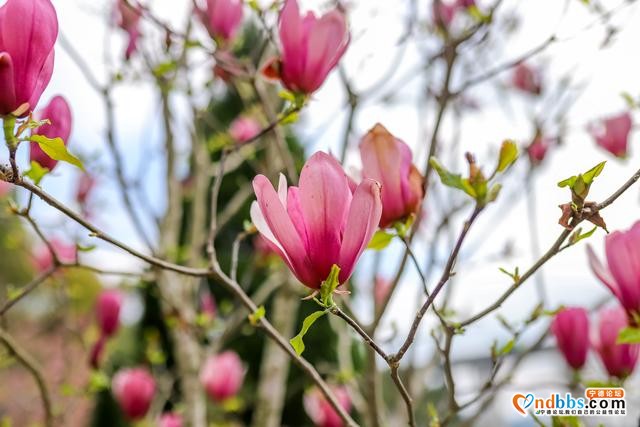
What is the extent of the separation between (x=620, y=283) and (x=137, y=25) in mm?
1505

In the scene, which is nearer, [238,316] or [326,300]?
[326,300]

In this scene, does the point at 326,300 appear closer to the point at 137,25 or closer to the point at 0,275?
the point at 137,25

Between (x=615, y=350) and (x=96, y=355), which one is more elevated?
(x=96, y=355)

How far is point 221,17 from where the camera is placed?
1343mm

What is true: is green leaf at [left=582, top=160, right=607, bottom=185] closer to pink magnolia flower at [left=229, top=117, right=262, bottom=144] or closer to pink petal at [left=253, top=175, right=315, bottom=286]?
pink petal at [left=253, top=175, right=315, bottom=286]

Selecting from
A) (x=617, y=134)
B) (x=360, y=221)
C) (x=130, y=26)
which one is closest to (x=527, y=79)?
(x=617, y=134)

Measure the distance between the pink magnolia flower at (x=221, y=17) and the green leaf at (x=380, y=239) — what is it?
0.65 m

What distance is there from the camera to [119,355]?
486 centimetres

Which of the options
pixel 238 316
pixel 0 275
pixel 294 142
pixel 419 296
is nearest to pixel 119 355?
pixel 294 142

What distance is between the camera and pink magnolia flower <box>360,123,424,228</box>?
90 cm

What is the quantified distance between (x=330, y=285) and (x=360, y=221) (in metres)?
0.08

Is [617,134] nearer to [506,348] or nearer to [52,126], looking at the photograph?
[506,348]

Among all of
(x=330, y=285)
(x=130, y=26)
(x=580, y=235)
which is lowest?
(x=330, y=285)

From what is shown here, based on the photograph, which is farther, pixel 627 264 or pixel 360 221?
pixel 627 264
